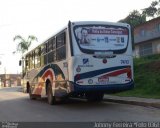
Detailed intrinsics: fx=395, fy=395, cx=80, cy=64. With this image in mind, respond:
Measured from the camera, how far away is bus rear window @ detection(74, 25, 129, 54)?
15.7 metres

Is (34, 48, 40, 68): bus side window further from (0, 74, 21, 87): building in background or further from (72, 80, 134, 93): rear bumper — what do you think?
(0, 74, 21, 87): building in background

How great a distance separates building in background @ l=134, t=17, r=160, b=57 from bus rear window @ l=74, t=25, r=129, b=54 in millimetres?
38722

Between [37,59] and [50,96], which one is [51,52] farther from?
[37,59]

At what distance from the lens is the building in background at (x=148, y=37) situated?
56.0 meters

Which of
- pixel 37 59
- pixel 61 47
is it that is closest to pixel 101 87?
pixel 61 47

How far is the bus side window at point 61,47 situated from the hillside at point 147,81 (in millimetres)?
5257

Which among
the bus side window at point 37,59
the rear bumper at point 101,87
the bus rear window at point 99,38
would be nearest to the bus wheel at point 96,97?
the rear bumper at point 101,87

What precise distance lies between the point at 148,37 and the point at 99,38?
144 ft

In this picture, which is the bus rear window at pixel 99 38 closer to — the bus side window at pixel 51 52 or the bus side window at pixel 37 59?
the bus side window at pixel 51 52

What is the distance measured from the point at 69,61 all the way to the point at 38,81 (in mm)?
6037

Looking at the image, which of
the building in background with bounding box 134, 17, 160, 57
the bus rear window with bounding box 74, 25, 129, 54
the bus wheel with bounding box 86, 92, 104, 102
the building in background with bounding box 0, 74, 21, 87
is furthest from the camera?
the building in background with bounding box 0, 74, 21, 87

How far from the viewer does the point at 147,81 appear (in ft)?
81.3

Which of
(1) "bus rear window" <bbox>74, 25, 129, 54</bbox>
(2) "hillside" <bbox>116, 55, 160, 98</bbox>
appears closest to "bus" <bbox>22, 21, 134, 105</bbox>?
(1) "bus rear window" <bbox>74, 25, 129, 54</bbox>

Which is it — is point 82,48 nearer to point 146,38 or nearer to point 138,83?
point 138,83
